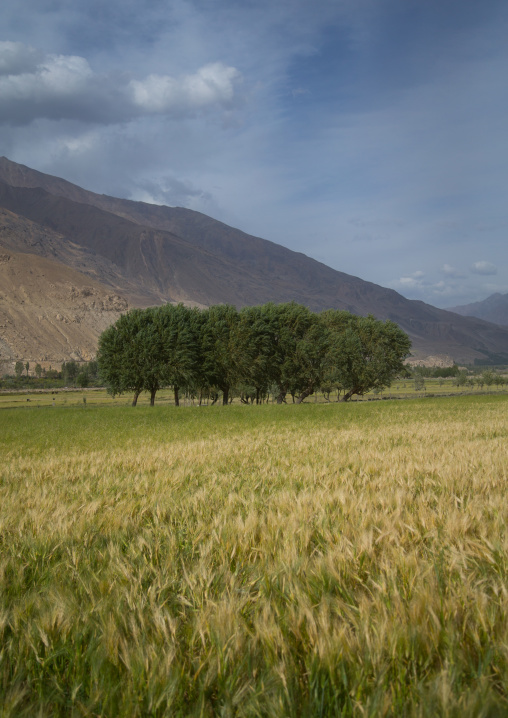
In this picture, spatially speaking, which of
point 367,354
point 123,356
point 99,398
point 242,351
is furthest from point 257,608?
point 99,398

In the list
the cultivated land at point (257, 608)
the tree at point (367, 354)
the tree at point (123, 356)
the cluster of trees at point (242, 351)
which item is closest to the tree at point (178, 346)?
the cluster of trees at point (242, 351)

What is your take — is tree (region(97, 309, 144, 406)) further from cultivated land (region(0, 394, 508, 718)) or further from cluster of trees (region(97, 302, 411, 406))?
cultivated land (region(0, 394, 508, 718))

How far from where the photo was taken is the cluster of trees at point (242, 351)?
51.3 metres

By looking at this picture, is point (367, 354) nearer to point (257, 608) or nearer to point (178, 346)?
point (178, 346)

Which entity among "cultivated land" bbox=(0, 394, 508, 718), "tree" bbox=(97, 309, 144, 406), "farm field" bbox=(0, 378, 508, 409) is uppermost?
"tree" bbox=(97, 309, 144, 406)

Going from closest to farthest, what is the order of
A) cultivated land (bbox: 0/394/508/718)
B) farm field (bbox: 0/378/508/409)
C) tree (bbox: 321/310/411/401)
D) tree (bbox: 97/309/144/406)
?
cultivated land (bbox: 0/394/508/718), tree (bbox: 97/309/144/406), tree (bbox: 321/310/411/401), farm field (bbox: 0/378/508/409)

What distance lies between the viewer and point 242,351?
5269cm

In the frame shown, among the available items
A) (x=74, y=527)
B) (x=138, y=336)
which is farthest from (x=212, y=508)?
(x=138, y=336)

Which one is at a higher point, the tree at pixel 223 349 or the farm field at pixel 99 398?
the tree at pixel 223 349

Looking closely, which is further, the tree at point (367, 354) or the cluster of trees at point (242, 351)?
the tree at point (367, 354)

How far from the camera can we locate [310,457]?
830 cm

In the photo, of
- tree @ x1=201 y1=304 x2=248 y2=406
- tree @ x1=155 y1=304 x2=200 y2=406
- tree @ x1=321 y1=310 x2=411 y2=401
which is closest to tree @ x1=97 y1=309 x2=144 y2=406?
tree @ x1=155 y1=304 x2=200 y2=406

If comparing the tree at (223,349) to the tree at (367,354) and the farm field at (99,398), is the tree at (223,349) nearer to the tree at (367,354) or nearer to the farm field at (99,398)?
the tree at (367,354)

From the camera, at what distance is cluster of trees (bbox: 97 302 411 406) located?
51.3m
